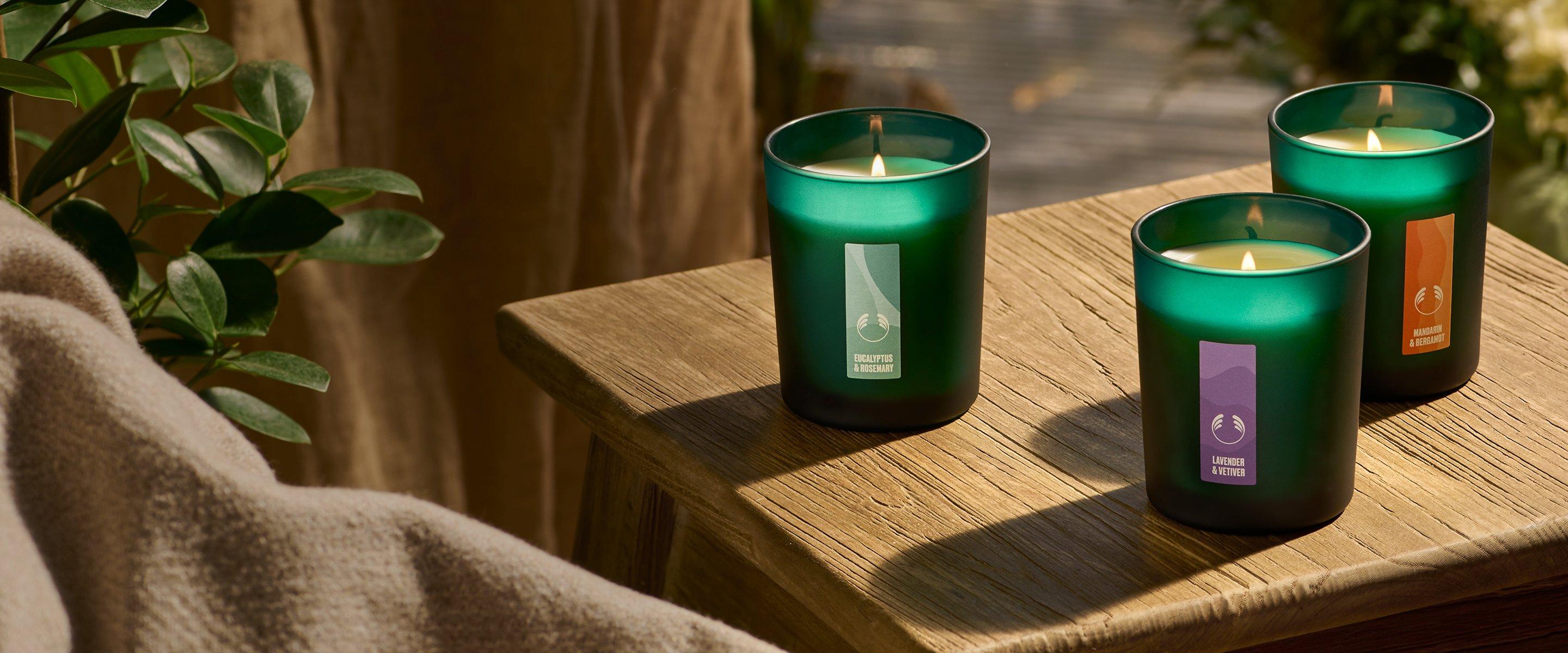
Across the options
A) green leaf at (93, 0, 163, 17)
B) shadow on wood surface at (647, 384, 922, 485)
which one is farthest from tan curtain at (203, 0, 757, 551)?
shadow on wood surface at (647, 384, 922, 485)

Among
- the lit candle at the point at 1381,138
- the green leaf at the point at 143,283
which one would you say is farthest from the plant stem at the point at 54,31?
the lit candle at the point at 1381,138

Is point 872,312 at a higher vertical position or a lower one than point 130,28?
lower

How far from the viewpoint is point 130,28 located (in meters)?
0.69

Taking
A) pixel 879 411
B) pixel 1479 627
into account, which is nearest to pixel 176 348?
pixel 879 411

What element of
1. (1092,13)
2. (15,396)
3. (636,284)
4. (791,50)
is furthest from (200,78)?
(1092,13)

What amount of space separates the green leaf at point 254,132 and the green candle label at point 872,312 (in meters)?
0.30

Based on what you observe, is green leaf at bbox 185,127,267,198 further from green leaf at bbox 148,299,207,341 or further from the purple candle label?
the purple candle label

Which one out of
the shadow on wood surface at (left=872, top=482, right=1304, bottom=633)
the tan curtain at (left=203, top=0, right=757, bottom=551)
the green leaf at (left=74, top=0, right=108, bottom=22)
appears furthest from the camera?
the tan curtain at (left=203, top=0, right=757, bottom=551)

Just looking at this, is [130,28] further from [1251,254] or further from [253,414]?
[1251,254]

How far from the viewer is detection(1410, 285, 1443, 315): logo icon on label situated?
2.14 feet

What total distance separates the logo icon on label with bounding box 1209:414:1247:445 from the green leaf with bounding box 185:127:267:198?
0.47 meters

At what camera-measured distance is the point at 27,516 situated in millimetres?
452

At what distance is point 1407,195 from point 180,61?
611 millimetres

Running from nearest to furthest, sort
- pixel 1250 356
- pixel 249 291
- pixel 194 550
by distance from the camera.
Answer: pixel 194 550
pixel 1250 356
pixel 249 291
